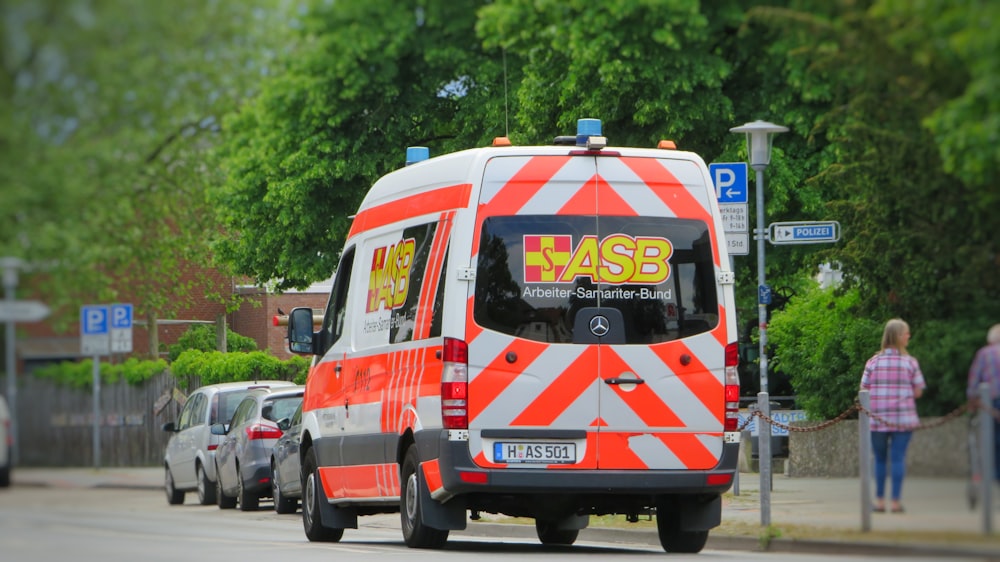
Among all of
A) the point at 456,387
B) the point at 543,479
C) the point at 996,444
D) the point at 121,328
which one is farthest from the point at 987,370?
the point at 121,328

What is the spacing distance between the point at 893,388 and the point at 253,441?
1123 cm

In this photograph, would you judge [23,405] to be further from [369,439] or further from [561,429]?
[369,439]

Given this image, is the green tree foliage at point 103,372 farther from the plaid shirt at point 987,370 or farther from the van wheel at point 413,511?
the van wheel at point 413,511

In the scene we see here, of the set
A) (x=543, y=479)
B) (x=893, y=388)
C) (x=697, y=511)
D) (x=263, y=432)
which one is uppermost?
(x=893, y=388)

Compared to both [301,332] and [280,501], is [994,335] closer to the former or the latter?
[301,332]

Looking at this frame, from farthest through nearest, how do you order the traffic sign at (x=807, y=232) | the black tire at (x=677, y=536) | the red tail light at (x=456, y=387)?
the traffic sign at (x=807, y=232) → the black tire at (x=677, y=536) → the red tail light at (x=456, y=387)

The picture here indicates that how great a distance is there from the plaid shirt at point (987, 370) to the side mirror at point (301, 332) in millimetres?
5533

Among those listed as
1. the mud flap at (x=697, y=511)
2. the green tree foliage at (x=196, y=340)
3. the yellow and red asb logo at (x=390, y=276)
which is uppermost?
the yellow and red asb logo at (x=390, y=276)

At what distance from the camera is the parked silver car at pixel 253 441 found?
2122 cm

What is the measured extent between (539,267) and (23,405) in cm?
910

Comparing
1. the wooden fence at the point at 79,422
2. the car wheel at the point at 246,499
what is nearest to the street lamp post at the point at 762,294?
the car wheel at the point at 246,499

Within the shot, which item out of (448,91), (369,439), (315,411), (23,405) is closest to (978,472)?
(369,439)

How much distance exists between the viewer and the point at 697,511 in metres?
11.6

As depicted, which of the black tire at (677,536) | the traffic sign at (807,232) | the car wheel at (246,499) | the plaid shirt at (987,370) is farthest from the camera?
the car wheel at (246,499)
